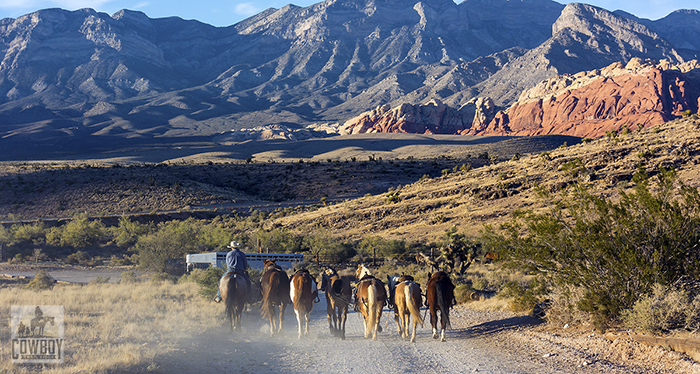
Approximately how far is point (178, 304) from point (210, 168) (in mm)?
76221

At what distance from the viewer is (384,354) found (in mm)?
10891

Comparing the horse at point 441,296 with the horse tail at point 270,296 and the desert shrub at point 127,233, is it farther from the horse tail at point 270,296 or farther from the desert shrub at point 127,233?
the desert shrub at point 127,233

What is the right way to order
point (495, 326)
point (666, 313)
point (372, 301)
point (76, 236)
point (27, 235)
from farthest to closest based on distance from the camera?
point (27, 235) < point (76, 236) < point (495, 326) < point (372, 301) < point (666, 313)

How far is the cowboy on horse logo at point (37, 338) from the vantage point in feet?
30.0

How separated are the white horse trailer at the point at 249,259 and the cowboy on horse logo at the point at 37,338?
10417mm

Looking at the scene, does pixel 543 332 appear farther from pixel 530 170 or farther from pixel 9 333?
pixel 530 170

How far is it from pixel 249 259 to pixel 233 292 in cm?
1089

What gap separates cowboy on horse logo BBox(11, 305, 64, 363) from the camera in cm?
915

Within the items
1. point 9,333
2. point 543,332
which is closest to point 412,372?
point 543,332

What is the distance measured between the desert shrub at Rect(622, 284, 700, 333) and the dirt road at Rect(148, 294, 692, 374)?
3.75ft

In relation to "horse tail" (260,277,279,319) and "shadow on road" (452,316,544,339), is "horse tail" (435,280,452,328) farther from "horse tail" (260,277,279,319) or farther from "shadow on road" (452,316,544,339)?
"horse tail" (260,277,279,319)

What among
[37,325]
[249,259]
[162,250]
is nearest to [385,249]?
[249,259]

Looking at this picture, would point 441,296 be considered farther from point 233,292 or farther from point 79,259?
point 79,259

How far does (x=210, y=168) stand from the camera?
89.7 m
